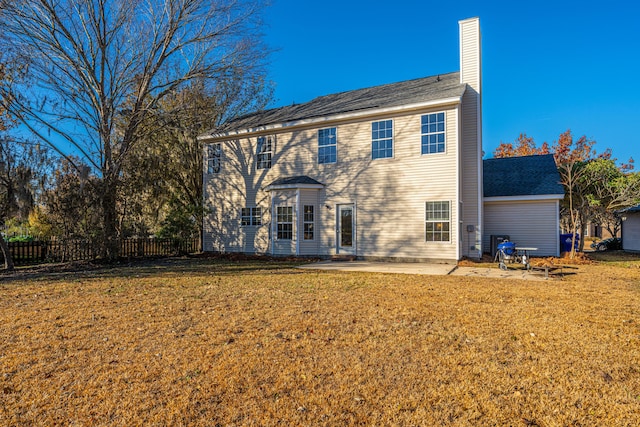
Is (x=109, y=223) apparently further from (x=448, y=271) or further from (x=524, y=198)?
(x=524, y=198)

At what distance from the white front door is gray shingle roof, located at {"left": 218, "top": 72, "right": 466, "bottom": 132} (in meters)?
3.84

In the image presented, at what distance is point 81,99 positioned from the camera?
14.0m

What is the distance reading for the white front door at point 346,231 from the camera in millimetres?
14242

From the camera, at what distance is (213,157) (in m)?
17.7

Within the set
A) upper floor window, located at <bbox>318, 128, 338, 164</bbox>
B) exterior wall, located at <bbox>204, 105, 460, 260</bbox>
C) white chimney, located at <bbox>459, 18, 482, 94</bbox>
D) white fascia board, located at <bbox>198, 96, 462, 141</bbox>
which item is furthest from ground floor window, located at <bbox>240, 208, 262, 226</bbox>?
white chimney, located at <bbox>459, 18, 482, 94</bbox>

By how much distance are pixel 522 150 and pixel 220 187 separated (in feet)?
92.7

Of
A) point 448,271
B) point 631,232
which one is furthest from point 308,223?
point 631,232

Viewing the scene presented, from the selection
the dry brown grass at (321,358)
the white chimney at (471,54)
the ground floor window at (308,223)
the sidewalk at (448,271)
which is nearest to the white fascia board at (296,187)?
the ground floor window at (308,223)

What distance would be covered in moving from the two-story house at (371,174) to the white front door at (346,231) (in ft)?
0.13

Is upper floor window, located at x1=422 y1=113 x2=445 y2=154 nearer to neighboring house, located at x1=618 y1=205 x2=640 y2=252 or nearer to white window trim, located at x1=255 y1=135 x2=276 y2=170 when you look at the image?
white window trim, located at x1=255 y1=135 x2=276 y2=170

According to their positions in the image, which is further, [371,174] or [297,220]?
[297,220]

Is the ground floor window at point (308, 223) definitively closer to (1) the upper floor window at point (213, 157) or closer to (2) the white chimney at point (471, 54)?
(1) the upper floor window at point (213, 157)

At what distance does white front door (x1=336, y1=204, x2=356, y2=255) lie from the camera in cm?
1424

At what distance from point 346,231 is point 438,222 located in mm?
3530
